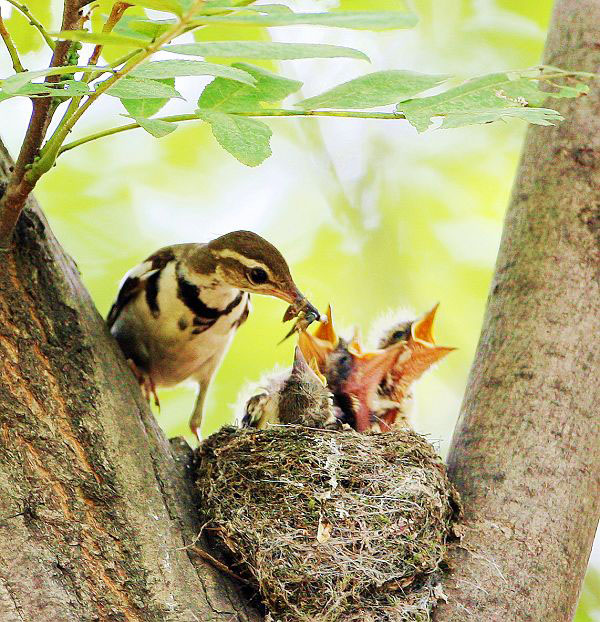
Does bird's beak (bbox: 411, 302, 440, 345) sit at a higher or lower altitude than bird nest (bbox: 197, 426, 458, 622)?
lower

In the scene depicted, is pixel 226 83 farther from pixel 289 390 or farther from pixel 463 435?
pixel 289 390

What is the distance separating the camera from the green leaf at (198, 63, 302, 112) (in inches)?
62.3

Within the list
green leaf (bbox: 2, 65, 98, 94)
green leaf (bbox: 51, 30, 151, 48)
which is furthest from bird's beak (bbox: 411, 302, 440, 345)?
green leaf (bbox: 51, 30, 151, 48)

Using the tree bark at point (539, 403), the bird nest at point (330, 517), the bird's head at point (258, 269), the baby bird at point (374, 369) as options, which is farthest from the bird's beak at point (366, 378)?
the tree bark at point (539, 403)

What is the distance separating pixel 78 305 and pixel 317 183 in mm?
2825

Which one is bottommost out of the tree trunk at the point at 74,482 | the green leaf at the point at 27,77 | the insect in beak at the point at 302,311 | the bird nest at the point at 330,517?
the bird nest at the point at 330,517

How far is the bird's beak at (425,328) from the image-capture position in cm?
382

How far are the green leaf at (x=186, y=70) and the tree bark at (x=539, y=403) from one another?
1.38 meters

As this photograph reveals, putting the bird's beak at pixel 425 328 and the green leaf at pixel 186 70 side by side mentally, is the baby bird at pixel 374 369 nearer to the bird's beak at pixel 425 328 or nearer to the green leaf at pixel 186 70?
the bird's beak at pixel 425 328

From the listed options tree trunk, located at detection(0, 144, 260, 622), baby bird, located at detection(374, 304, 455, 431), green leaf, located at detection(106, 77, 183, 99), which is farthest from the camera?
baby bird, located at detection(374, 304, 455, 431)

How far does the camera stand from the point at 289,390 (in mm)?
3076

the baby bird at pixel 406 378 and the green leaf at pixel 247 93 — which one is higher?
the green leaf at pixel 247 93

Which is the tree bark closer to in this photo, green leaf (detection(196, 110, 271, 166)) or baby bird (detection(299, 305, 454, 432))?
baby bird (detection(299, 305, 454, 432))

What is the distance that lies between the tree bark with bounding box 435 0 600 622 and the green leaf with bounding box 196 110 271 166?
3.94 feet
